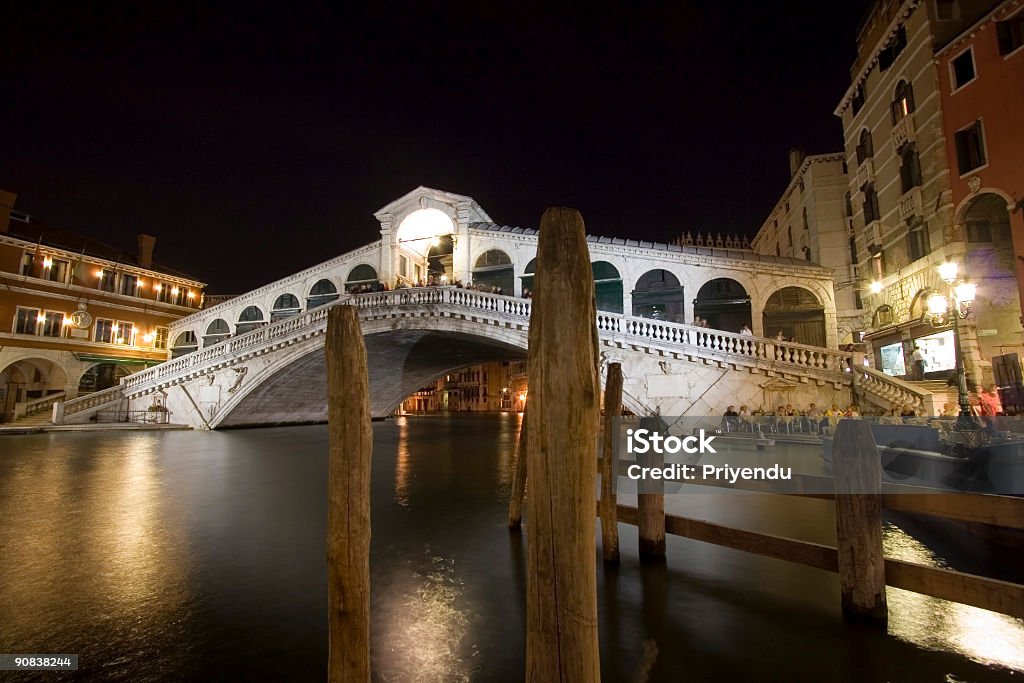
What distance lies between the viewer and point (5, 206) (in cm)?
2414

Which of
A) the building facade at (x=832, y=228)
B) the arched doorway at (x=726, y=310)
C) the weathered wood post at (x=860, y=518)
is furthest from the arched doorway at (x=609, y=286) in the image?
the weathered wood post at (x=860, y=518)

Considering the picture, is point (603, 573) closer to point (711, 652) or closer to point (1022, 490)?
point (711, 652)

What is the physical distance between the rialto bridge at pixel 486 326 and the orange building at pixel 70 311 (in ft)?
15.7

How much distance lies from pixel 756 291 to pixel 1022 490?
14.7m

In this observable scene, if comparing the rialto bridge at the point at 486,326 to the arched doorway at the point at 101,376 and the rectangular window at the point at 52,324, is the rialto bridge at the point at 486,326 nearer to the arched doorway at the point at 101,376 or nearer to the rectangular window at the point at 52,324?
the rectangular window at the point at 52,324

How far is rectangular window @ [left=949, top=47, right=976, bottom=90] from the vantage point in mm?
13336

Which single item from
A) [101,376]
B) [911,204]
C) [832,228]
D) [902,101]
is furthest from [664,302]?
[101,376]

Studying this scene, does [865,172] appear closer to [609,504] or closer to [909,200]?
[909,200]

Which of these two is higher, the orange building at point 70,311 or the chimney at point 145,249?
the chimney at point 145,249

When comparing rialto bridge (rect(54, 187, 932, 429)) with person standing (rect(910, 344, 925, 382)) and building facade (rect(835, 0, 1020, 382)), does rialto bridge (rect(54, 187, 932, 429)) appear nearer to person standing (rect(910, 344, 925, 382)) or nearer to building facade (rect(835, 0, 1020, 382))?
building facade (rect(835, 0, 1020, 382))

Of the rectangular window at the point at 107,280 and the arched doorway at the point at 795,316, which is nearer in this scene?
the arched doorway at the point at 795,316

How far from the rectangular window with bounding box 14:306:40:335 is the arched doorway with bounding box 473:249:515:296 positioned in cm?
2255

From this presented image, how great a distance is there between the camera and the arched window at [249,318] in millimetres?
26948

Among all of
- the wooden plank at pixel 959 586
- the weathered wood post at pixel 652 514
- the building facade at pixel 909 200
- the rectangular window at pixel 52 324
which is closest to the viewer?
the wooden plank at pixel 959 586
